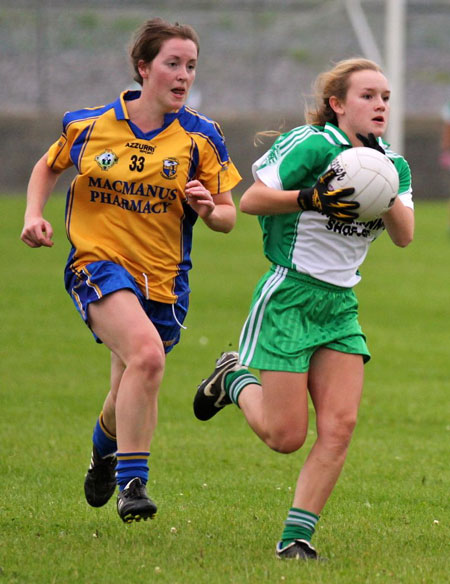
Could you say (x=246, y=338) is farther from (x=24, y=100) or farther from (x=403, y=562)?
(x=24, y=100)

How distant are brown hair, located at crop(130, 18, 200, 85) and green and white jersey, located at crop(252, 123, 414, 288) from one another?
0.85 meters

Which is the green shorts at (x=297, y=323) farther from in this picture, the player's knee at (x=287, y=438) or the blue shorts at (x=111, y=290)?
the blue shorts at (x=111, y=290)

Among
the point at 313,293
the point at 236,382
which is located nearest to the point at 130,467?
the point at 236,382

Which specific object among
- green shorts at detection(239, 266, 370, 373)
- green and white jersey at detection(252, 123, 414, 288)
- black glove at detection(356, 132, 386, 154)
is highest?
black glove at detection(356, 132, 386, 154)

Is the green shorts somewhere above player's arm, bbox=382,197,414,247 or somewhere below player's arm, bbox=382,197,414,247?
below

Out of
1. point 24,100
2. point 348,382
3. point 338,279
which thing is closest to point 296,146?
point 338,279

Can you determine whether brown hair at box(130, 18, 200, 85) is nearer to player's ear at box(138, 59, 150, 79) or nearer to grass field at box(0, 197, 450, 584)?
player's ear at box(138, 59, 150, 79)

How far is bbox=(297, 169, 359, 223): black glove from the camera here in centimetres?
491

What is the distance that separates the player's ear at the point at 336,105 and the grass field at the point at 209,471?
74.9 inches

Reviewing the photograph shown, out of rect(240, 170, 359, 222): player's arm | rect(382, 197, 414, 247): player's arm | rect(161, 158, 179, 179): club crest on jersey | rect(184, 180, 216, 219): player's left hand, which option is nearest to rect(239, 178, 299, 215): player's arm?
rect(240, 170, 359, 222): player's arm

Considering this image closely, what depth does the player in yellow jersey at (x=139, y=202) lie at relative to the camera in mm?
5410

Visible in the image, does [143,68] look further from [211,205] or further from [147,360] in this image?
[147,360]

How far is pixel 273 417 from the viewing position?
512cm

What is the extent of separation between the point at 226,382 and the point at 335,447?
0.94m
